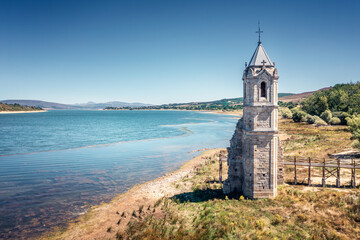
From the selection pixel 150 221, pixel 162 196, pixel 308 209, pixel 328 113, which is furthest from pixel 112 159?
pixel 328 113

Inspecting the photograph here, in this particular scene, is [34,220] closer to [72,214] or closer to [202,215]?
[72,214]

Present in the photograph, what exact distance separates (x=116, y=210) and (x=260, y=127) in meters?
14.1

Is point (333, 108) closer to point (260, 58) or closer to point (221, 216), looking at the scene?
point (260, 58)

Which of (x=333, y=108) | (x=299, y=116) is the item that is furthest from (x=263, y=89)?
(x=333, y=108)

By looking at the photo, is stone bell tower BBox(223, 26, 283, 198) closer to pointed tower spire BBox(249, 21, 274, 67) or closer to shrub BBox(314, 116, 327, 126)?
pointed tower spire BBox(249, 21, 274, 67)

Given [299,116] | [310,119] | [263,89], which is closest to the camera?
[263,89]

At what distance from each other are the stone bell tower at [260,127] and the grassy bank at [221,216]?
1386 millimetres

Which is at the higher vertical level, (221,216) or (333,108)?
(333,108)

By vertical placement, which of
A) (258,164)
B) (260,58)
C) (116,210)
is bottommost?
(116,210)

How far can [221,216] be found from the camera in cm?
1571

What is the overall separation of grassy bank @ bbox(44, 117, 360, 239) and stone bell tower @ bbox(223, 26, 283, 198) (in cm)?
139

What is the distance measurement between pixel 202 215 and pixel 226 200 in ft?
9.38

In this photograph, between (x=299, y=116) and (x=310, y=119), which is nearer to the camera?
(x=310, y=119)

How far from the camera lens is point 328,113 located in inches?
2768
